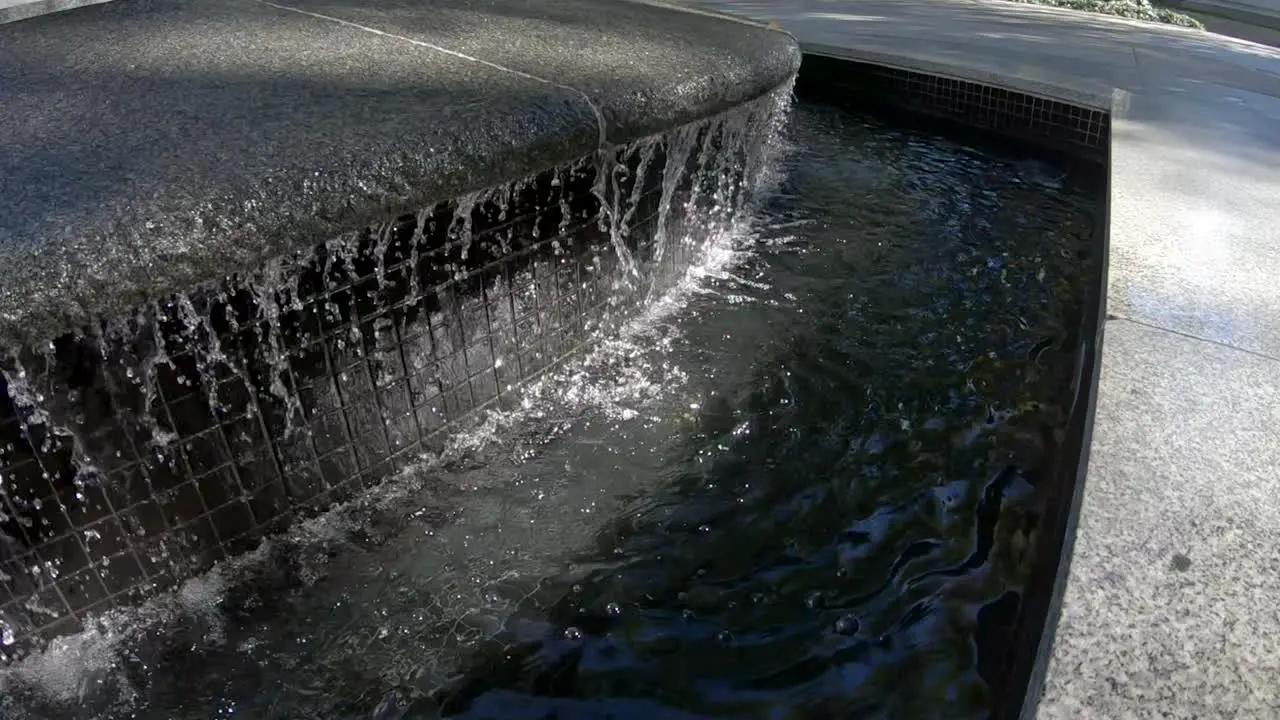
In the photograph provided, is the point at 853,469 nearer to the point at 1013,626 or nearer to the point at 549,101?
the point at 1013,626

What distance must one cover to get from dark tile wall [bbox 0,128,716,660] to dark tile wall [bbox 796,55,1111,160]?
331cm

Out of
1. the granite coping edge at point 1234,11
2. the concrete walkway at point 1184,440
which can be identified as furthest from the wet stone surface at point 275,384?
the granite coping edge at point 1234,11

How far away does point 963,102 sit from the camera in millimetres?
5645

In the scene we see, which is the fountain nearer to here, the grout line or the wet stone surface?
the wet stone surface

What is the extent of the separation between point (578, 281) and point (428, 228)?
77 cm

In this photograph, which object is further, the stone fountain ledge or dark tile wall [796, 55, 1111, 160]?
dark tile wall [796, 55, 1111, 160]

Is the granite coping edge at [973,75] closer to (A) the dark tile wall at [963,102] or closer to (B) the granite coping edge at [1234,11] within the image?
(A) the dark tile wall at [963,102]

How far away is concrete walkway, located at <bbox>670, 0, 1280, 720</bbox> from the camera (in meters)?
1.57

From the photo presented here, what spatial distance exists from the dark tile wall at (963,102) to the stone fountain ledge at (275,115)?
7.39 feet

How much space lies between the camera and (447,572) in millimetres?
2391

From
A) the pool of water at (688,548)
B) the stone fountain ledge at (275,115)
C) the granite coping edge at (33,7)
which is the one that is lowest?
the pool of water at (688,548)

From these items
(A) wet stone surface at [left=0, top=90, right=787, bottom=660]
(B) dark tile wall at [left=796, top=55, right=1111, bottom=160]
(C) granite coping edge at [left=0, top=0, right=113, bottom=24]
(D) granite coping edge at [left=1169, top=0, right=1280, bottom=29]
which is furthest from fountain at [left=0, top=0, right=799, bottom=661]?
(D) granite coping edge at [left=1169, top=0, right=1280, bottom=29]

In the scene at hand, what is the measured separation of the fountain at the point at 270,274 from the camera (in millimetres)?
1939

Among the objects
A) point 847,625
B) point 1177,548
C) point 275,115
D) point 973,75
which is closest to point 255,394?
point 275,115
